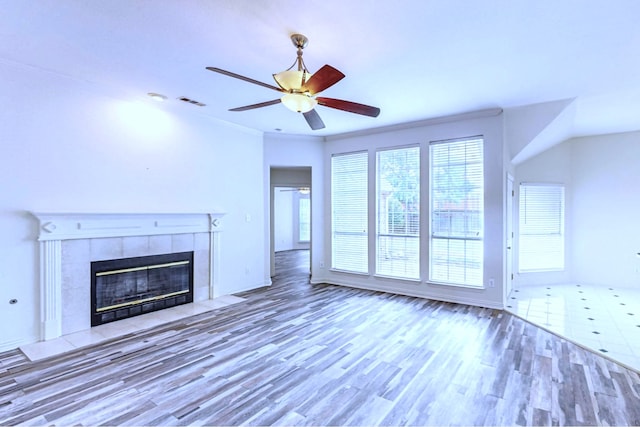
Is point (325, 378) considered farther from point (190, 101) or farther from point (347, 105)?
point (190, 101)

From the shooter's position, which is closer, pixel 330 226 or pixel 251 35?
pixel 251 35

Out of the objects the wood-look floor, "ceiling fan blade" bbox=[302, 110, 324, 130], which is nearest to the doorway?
the wood-look floor

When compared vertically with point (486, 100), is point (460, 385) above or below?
below

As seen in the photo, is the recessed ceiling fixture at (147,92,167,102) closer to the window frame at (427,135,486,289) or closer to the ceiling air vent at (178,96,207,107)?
the ceiling air vent at (178,96,207,107)

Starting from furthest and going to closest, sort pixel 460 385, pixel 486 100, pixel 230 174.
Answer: pixel 230 174 → pixel 486 100 → pixel 460 385

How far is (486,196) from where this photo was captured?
484cm

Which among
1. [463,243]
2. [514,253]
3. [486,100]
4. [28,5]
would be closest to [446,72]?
[486,100]

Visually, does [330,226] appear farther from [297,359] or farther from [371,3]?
[371,3]

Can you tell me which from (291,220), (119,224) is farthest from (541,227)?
(291,220)

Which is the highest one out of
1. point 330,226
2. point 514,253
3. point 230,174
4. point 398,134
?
point 398,134

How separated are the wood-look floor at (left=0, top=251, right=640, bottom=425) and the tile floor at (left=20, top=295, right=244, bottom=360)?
0.15m

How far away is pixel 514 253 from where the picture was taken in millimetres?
6074

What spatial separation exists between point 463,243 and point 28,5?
18.2ft

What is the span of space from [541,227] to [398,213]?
3016mm
